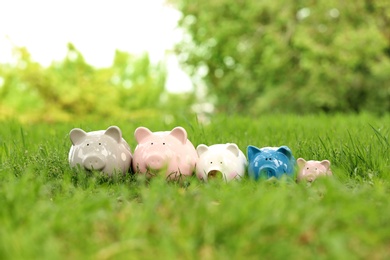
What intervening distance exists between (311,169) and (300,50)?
1110 centimetres

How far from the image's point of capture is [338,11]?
13664mm

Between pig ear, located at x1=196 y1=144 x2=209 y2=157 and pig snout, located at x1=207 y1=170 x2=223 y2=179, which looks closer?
pig snout, located at x1=207 y1=170 x2=223 y2=179

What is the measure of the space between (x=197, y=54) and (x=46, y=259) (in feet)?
48.3

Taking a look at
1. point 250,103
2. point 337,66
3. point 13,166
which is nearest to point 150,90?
point 250,103

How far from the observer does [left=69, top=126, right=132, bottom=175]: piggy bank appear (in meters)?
3.42

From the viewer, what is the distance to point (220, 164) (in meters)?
3.39

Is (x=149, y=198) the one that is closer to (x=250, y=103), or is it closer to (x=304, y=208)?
(x=304, y=208)

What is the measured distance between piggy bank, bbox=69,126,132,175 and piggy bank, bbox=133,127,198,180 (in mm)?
93

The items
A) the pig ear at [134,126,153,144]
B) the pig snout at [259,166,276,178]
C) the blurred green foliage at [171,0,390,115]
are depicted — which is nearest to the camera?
the pig snout at [259,166,276,178]

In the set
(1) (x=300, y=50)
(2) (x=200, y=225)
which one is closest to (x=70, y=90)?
(1) (x=300, y=50)

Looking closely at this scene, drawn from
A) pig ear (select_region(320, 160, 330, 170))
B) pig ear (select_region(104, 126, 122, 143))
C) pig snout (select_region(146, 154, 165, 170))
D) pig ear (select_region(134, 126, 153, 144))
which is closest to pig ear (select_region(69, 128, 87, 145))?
pig ear (select_region(104, 126, 122, 143))

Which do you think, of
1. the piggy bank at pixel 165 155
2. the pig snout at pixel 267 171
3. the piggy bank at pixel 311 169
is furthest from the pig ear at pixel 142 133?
the piggy bank at pixel 311 169

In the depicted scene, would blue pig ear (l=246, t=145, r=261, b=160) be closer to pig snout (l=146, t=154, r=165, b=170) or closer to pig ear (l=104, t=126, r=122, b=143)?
pig snout (l=146, t=154, r=165, b=170)

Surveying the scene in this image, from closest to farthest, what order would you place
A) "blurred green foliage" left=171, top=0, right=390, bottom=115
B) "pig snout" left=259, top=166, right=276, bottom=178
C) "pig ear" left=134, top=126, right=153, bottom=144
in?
"pig snout" left=259, top=166, right=276, bottom=178, "pig ear" left=134, top=126, right=153, bottom=144, "blurred green foliage" left=171, top=0, right=390, bottom=115
